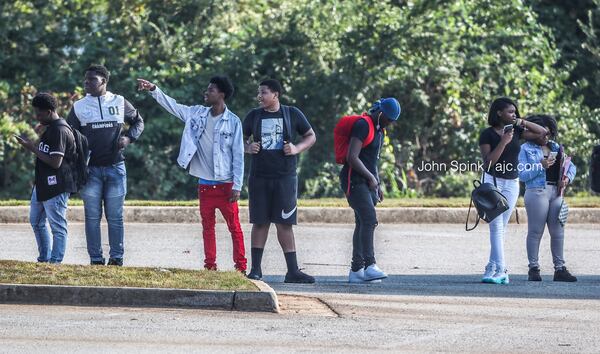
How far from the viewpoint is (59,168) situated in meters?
11.9

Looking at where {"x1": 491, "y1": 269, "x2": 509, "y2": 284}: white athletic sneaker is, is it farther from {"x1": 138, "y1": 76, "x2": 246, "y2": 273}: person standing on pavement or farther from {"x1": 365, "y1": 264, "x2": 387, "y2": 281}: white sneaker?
{"x1": 138, "y1": 76, "x2": 246, "y2": 273}: person standing on pavement

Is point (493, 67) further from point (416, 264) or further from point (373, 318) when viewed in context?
point (373, 318)

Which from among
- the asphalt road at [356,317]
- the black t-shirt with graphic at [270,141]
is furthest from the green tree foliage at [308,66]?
the black t-shirt with graphic at [270,141]

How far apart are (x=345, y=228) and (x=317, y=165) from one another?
5580 millimetres

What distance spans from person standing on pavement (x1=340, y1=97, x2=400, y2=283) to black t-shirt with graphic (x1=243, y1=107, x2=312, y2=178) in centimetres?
51

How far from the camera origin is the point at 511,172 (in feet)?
40.7

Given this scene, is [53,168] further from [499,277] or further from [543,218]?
[543,218]

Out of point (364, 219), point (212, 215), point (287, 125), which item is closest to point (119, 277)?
point (212, 215)

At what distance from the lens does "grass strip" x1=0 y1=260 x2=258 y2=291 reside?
1056 cm

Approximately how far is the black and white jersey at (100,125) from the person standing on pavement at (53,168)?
0.15 metres

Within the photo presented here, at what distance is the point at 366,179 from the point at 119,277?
243 cm

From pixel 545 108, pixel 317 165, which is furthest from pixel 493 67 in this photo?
pixel 317 165

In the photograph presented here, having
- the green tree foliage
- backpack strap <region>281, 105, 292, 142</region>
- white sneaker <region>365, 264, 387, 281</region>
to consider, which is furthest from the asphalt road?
the green tree foliage

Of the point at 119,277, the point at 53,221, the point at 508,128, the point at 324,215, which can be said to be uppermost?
the point at 508,128
